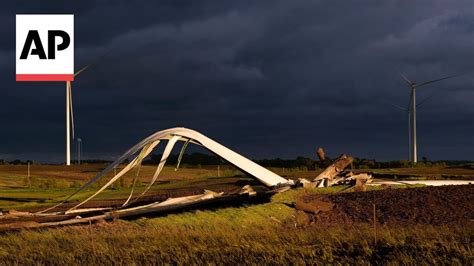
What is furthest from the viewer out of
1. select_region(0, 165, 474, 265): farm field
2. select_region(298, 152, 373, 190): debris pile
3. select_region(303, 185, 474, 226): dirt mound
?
select_region(298, 152, 373, 190): debris pile

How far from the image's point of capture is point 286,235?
16.5 metres

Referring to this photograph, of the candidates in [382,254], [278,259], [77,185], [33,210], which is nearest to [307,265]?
[278,259]

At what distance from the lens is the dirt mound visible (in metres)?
22.3

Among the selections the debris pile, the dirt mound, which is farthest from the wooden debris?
the dirt mound

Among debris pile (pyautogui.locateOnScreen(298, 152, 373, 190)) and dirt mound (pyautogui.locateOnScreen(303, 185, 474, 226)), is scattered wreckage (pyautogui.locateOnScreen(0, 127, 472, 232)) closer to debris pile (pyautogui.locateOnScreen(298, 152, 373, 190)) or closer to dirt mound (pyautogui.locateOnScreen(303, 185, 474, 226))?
debris pile (pyautogui.locateOnScreen(298, 152, 373, 190))

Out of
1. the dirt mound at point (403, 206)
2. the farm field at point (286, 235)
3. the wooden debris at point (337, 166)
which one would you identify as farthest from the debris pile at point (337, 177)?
the dirt mound at point (403, 206)

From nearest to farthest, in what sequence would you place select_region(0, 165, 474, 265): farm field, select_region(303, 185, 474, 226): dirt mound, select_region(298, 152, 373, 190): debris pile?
select_region(0, 165, 474, 265): farm field
select_region(303, 185, 474, 226): dirt mound
select_region(298, 152, 373, 190): debris pile

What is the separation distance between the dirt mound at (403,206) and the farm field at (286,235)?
0.12 ft

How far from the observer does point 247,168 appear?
80.3 ft

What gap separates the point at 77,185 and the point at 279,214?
3076 cm

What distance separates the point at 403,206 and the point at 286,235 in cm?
881

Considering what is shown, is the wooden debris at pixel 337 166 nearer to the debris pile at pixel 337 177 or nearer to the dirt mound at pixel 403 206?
the debris pile at pixel 337 177

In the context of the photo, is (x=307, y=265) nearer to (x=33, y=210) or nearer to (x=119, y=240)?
(x=119, y=240)

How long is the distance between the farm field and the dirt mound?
4 centimetres
